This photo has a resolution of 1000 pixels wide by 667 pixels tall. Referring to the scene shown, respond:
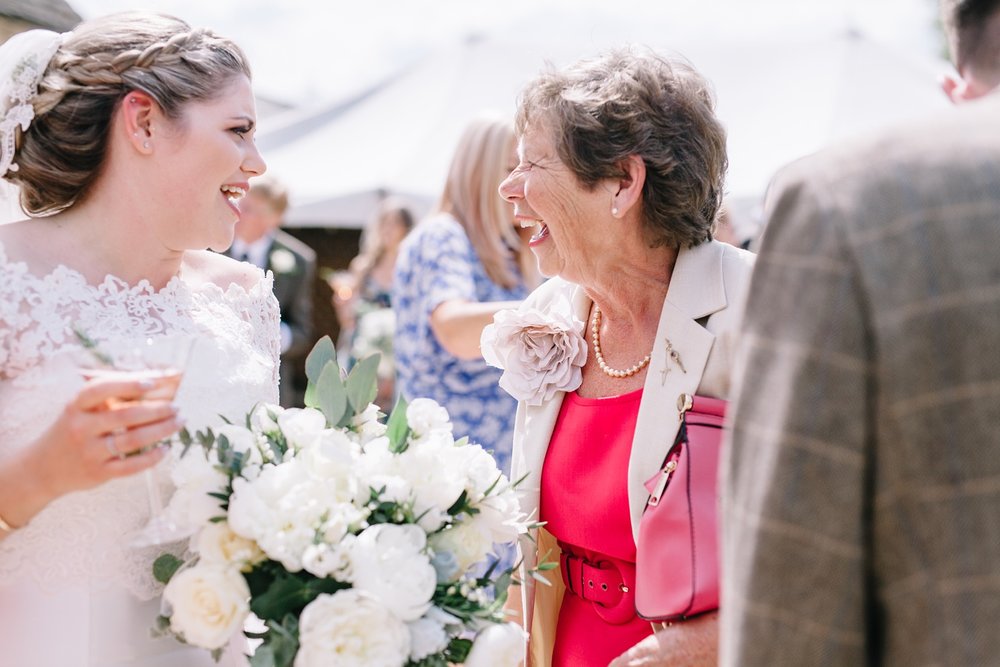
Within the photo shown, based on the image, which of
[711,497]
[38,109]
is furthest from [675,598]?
[38,109]

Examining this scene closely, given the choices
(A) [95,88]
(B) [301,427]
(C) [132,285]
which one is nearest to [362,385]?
(B) [301,427]

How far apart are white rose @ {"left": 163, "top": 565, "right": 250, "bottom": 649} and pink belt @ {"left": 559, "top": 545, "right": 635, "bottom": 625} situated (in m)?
0.85

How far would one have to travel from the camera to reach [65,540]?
83.6 inches

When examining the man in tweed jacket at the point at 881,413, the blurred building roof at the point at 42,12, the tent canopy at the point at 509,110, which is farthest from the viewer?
the tent canopy at the point at 509,110

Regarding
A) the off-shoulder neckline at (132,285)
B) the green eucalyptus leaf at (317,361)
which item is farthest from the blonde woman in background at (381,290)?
the green eucalyptus leaf at (317,361)

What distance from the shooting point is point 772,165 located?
31.5 ft

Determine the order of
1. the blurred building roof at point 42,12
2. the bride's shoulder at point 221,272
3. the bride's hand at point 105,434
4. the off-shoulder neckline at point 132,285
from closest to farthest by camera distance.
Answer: the bride's hand at point 105,434, the off-shoulder neckline at point 132,285, the bride's shoulder at point 221,272, the blurred building roof at point 42,12

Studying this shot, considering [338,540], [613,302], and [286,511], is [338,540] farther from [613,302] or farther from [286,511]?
[613,302]

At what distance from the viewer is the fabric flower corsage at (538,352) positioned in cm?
242

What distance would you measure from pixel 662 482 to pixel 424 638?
0.57 meters

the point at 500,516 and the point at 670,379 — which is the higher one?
the point at 670,379

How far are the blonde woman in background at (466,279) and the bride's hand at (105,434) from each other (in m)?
1.94

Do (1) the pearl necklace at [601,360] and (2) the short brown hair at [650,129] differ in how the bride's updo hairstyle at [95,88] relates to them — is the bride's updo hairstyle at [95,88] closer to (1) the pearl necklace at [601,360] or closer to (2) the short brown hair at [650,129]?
(2) the short brown hair at [650,129]

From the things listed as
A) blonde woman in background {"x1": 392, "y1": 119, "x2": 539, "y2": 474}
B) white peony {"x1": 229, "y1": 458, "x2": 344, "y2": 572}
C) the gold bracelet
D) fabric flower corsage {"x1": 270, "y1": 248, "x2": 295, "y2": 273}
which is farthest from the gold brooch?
fabric flower corsage {"x1": 270, "y1": 248, "x2": 295, "y2": 273}
